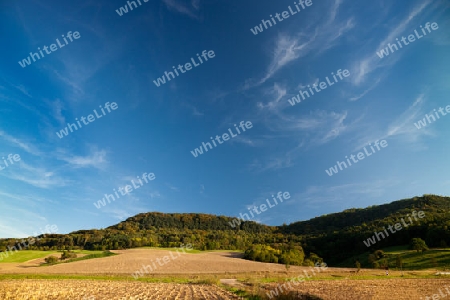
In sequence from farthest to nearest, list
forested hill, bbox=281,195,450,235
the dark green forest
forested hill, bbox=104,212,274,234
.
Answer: forested hill, bbox=104,212,274,234 → forested hill, bbox=281,195,450,235 → the dark green forest

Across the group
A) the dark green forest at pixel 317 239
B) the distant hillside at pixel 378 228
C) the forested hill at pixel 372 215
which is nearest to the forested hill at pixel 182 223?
the dark green forest at pixel 317 239

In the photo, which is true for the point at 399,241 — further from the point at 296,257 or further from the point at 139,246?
the point at 139,246

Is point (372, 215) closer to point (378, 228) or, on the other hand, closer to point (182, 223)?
point (378, 228)

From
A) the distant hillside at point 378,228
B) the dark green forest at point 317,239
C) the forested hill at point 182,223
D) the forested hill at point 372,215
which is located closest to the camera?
the distant hillside at point 378,228

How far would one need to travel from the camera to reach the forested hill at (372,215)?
107m

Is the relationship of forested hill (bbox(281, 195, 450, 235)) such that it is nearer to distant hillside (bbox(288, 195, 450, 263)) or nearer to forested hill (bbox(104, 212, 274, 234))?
distant hillside (bbox(288, 195, 450, 263))

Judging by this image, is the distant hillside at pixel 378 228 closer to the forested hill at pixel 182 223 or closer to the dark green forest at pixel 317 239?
the dark green forest at pixel 317 239

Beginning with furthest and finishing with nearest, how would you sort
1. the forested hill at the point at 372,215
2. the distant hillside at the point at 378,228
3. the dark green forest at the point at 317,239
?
the forested hill at the point at 372,215 < the dark green forest at the point at 317,239 < the distant hillside at the point at 378,228

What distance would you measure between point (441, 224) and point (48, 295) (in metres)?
90.6

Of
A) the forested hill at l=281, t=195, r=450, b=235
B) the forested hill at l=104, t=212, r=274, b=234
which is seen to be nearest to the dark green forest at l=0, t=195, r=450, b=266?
the forested hill at l=281, t=195, r=450, b=235

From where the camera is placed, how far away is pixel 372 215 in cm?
13550

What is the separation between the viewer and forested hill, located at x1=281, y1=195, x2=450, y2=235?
107 meters

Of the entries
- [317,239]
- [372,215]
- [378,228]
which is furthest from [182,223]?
[378,228]

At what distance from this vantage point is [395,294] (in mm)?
21562
